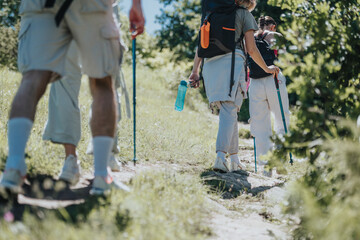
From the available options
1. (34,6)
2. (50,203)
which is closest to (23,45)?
(34,6)

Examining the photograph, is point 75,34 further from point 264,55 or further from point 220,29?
point 264,55

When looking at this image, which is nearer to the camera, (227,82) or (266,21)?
(227,82)

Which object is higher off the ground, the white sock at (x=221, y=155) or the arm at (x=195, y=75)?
the arm at (x=195, y=75)

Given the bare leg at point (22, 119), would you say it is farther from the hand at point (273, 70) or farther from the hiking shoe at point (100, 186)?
the hand at point (273, 70)

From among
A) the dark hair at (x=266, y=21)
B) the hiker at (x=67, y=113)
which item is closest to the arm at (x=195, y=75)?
the dark hair at (x=266, y=21)

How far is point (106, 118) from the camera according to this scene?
115 inches

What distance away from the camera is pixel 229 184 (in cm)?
453

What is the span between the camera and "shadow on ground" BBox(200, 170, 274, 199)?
4293mm

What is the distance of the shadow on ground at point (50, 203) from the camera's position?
2387 mm

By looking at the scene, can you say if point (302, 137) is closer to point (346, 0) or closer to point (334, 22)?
point (334, 22)

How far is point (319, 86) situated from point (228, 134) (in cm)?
212

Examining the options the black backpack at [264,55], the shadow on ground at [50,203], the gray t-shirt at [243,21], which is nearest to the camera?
the shadow on ground at [50,203]

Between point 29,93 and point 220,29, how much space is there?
2748 millimetres

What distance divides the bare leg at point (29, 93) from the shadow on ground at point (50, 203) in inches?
17.7
